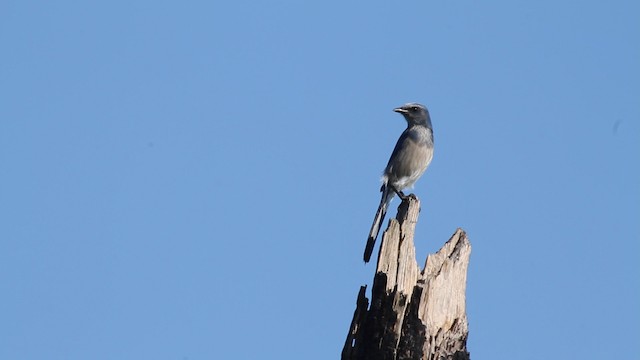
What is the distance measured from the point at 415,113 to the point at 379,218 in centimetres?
201

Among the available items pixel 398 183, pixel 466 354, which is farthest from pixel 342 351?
pixel 398 183

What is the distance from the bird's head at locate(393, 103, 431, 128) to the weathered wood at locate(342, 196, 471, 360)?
17.1ft

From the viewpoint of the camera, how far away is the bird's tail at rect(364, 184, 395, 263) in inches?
437

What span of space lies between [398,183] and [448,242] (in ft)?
14.4

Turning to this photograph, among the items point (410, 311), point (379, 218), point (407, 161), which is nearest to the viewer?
point (410, 311)

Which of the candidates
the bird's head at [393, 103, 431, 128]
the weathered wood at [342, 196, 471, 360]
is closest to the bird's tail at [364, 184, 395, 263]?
the bird's head at [393, 103, 431, 128]

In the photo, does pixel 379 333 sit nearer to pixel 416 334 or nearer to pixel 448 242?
pixel 416 334

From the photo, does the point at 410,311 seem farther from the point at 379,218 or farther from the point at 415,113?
the point at 415,113

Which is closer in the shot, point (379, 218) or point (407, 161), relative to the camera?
point (379, 218)

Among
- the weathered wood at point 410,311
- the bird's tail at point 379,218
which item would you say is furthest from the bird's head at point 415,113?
the weathered wood at point 410,311

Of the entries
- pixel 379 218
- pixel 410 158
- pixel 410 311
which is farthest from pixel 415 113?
pixel 410 311

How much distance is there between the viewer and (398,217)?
30.8ft

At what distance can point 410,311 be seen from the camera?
7969mm

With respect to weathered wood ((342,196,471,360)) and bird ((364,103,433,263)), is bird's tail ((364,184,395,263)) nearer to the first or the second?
bird ((364,103,433,263))
